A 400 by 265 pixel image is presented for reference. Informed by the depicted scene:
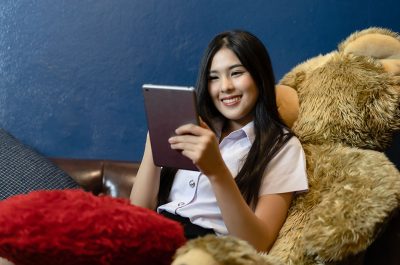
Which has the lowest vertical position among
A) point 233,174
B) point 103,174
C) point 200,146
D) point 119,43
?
point 103,174

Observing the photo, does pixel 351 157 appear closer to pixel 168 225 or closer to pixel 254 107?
pixel 254 107

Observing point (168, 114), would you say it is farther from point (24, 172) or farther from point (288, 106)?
point (24, 172)

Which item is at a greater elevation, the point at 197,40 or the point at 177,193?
the point at 197,40

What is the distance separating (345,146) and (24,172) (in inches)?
32.1

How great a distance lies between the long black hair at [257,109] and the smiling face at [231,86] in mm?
12

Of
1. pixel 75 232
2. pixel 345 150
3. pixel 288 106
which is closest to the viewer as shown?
pixel 75 232

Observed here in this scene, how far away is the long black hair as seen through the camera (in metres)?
1.10

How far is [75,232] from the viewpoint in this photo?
0.59m

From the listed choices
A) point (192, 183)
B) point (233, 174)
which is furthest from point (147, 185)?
point (233, 174)

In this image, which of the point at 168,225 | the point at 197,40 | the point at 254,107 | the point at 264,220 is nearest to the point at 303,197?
the point at 264,220

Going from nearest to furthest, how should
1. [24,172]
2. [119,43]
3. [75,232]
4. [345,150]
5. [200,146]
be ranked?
[75,232], [200,146], [345,150], [24,172], [119,43]

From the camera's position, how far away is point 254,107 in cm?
117

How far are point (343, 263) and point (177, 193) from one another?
419mm

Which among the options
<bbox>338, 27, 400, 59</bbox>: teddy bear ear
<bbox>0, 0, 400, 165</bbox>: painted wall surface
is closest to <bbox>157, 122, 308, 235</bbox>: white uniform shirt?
<bbox>338, 27, 400, 59</bbox>: teddy bear ear
